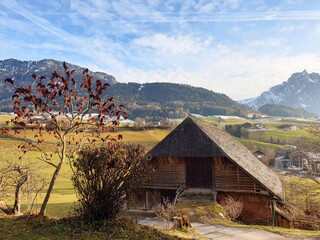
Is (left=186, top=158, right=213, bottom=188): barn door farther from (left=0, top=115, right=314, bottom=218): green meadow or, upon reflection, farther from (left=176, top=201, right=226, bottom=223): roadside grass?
(left=0, top=115, right=314, bottom=218): green meadow

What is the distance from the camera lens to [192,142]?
2241cm

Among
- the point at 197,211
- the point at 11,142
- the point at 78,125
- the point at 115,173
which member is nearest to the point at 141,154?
the point at 115,173

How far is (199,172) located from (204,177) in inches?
24.1

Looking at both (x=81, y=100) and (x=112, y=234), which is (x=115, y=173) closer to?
(x=112, y=234)

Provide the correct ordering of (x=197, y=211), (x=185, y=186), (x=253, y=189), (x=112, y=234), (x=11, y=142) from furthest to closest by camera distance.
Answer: (x=11, y=142) → (x=185, y=186) → (x=253, y=189) → (x=197, y=211) → (x=112, y=234)

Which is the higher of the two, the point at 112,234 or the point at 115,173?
the point at 115,173

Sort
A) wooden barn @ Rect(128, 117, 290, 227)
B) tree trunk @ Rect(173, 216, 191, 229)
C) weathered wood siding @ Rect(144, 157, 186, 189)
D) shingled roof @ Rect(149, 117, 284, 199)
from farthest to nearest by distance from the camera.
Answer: weathered wood siding @ Rect(144, 157, 186, 189) → shingled roof @ Rect(149, 117, 284, 199) → wooden barn @ Rect(128, 117, 290, 227) → tree trunk @ Rect(173, 216, 191, 229)

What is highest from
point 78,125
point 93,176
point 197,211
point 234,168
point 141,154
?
point 78,125

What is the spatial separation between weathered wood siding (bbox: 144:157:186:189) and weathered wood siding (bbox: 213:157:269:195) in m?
2.96

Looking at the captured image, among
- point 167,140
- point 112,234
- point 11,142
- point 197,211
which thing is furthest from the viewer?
point 11,142

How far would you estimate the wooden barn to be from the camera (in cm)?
1969

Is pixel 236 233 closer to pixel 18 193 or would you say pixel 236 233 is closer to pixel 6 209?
pixel 18 193

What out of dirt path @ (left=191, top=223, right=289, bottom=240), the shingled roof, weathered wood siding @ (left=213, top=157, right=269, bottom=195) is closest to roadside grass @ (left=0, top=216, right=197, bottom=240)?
dirt path @ (left=191, top=223, right=289, bottom=240)

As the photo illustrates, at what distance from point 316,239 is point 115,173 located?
910 cm
